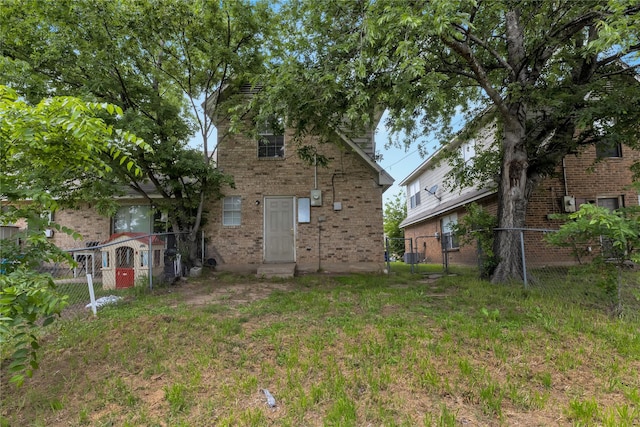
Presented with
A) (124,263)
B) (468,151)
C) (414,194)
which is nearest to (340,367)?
(124,263)

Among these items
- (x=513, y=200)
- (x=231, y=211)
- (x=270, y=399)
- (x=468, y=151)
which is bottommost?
(x=270, y=399)

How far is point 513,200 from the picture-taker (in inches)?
287

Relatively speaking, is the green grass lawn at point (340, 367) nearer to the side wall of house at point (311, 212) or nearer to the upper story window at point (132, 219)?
the side wall of house at point (311, 212)

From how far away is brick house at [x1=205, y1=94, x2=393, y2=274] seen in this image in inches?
409

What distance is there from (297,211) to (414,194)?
535 inches

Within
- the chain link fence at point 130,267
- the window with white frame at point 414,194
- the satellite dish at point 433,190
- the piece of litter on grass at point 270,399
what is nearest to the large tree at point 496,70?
the piece of litter on grass at point 270,399

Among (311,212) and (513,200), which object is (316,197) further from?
(513,200)

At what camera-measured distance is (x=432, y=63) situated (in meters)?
7.02

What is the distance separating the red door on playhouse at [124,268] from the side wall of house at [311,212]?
8.35ft

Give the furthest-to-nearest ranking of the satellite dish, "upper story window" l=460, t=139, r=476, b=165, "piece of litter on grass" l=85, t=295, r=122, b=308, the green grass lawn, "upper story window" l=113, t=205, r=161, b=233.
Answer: the satellite dish < "upper story window" l=460, t=139, r=476, b=165 < "upper story window" l=113, t=205, r=161, b=233 < "piece of litter on grass" l=85, t=295, r=122, b=308 < the green grass lawn

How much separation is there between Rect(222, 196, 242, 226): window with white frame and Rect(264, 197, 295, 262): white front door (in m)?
0.86

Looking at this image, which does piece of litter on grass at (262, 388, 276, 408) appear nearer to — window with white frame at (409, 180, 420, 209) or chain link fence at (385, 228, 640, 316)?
chain link fence at (385, 228, 640, 316)

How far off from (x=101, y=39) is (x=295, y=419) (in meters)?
9.21

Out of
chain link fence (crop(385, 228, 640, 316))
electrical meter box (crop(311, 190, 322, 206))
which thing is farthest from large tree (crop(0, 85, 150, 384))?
electrical meter box (crop(311, 190, 322, 206))
